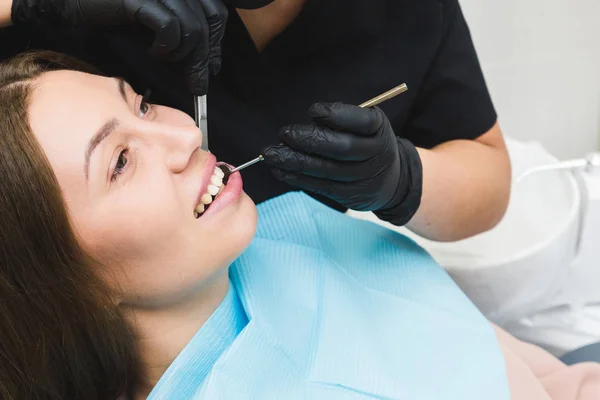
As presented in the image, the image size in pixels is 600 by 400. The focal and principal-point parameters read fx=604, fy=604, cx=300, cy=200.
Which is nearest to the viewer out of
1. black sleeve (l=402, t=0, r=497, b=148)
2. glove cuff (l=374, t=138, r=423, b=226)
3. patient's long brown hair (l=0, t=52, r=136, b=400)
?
patient's long brown hair (l=0, t=52, r=136, b=400)

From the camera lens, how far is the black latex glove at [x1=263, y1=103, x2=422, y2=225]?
0.85 meters

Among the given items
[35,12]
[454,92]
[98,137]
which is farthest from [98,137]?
[454,92]

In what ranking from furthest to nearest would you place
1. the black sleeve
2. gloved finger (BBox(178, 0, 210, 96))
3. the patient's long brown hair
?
the black sleeve → gloved finger (BBox(178, 0, 210, 96)) → the patient's long brown hair

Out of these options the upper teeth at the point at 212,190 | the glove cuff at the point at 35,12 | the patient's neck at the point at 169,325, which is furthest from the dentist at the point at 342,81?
the patient's neck at the point at 169,325

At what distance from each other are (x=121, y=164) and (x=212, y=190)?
0.14 m

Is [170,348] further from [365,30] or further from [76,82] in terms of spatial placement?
[365,30]

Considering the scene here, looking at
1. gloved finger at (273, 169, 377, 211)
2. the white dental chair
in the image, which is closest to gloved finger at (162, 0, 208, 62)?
gloved finger at (273, 169, 377, 211)

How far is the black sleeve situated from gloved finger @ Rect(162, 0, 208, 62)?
48 centimetres

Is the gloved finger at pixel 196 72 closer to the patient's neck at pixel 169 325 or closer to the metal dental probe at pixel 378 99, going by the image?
the metal dental probe at pixel 378 99

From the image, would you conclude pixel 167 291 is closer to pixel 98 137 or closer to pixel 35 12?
pixel 98 137

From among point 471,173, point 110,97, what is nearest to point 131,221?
point 110,97

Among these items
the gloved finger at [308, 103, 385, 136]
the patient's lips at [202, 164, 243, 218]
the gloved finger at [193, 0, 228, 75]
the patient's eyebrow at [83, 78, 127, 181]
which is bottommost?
the patient's lips at [202, 164, 243, 218]

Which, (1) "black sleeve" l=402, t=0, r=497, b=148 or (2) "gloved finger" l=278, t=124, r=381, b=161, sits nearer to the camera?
(2) "gloved finger" l=278, t=124, r=381, b=161

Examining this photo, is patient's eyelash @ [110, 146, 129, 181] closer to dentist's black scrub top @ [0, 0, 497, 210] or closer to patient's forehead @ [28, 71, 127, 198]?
patient's forehead @ [28, 71, 127, 198]
